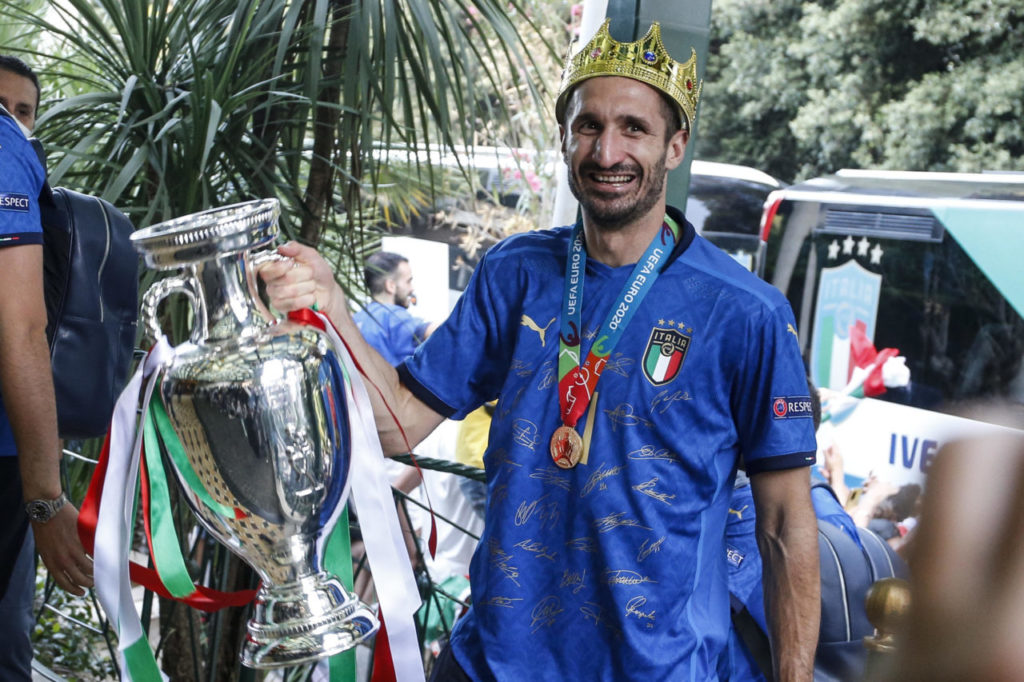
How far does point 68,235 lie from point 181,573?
941mm

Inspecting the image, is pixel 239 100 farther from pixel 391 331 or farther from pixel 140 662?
pixel 391 331

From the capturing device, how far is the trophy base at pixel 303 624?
1.12m

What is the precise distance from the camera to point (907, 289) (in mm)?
6676

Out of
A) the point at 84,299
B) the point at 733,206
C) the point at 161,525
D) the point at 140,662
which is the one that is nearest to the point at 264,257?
the point at 161,525

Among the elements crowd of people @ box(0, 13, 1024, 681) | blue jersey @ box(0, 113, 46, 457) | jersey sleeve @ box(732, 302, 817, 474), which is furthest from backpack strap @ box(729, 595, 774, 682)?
blue jersey @ box(0, 113, 46, 457)

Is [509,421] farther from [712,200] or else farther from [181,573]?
[712,200]

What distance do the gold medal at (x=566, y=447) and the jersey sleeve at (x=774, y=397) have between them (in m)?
0.25

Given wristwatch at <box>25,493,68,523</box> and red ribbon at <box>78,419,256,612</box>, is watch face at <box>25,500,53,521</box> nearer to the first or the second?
wristwatch at <box>25,493,68,523</box>

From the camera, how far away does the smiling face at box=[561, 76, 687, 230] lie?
1666 millimetres

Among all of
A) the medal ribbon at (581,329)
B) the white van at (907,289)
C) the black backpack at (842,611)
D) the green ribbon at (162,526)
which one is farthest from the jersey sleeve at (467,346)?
the white van at (907,289)

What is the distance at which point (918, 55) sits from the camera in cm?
1443

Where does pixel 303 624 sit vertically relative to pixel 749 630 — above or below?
above

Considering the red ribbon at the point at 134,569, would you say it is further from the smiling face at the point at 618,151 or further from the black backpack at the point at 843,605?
the black backpack at the point at 843,605

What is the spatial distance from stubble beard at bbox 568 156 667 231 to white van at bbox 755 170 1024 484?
473cm
